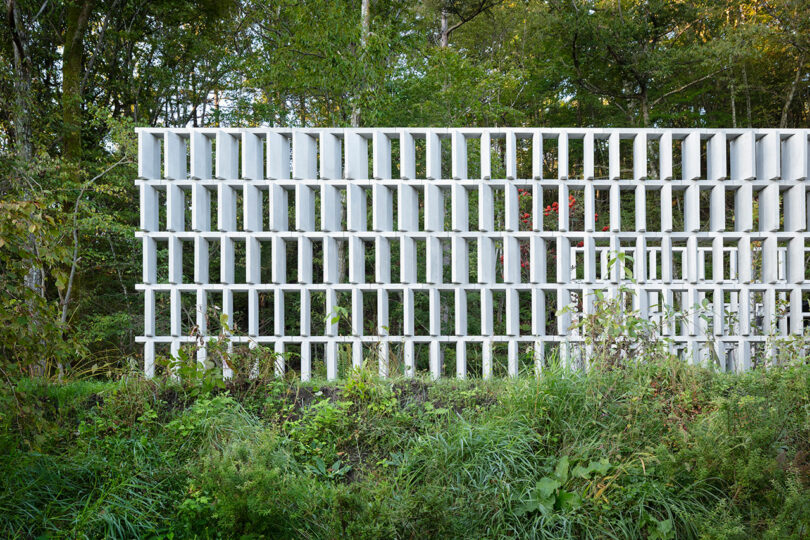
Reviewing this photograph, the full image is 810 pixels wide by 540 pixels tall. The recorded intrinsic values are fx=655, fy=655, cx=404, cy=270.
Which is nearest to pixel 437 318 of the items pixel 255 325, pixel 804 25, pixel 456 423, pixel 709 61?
pixel 255 325

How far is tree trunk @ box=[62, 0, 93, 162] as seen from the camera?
413 inches

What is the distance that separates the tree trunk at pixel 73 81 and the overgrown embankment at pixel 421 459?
24.6ft

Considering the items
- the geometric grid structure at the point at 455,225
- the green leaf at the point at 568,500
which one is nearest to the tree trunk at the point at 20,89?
the geometric grid structure at the point at 455,225

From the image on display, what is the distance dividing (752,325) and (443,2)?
917 cm

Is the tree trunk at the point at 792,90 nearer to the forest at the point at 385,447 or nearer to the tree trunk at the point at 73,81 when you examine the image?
the forest at the point at 385,447

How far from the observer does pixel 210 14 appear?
13.4 m

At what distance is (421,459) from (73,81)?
32.7 ft

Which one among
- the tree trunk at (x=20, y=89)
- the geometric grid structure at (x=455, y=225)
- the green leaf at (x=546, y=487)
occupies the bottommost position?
the green leaf at (x=546, y=487)

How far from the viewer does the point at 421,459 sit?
3.60m

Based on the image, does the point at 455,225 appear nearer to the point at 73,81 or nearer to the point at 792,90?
the point at 73,81

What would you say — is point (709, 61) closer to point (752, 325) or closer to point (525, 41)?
point (525, 41)

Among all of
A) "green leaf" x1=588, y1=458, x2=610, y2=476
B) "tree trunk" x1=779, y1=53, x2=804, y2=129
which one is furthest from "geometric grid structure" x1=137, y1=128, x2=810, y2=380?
"tree trunk" x1=779, y1=53, x2=804, y2=129

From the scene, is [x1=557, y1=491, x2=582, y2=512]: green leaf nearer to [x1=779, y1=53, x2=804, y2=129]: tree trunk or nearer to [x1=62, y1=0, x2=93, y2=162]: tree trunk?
[x1=62, y1=0, x2=93, y2=162]: tree trunk

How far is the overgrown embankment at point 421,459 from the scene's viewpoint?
313 centimetres
